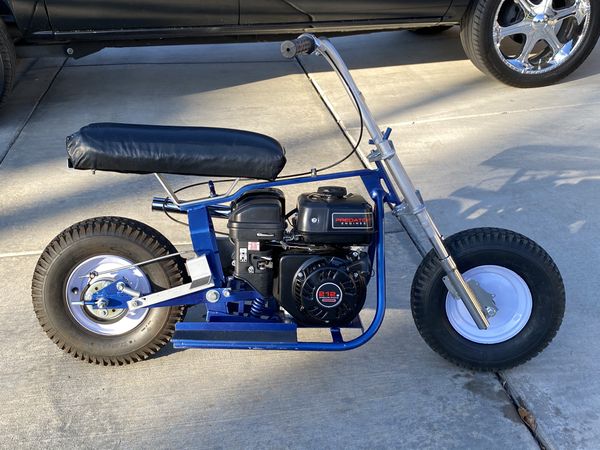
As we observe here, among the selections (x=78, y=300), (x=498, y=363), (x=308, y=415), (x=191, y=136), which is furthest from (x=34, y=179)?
(x=498, y=363)

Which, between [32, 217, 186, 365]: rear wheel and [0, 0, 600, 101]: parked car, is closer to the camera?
[32, 217, 186, 365]: rear wheel

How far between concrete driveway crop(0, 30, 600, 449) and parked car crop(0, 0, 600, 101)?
0.92 feet

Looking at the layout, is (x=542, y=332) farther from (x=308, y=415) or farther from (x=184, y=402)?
(x=184, y=402)

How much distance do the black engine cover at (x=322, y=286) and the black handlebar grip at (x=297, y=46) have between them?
2.40 ft

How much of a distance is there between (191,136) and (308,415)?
41.1 inches

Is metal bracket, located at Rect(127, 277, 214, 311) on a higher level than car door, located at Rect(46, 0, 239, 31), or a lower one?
lower

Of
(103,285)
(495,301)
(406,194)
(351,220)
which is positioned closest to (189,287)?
(103,285)

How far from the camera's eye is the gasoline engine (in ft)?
7.97

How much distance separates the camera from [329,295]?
8.24 ft

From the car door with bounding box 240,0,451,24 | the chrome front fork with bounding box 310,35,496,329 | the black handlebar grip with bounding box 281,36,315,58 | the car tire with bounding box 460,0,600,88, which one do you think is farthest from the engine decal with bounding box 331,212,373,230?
the car tire with bounding box 460,0,600,88

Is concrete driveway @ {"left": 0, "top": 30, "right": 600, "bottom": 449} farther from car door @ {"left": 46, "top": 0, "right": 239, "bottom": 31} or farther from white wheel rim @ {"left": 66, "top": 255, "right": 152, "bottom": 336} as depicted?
car door @ {"left": 46, "top": 0, "right": 239, "bottom": 31}

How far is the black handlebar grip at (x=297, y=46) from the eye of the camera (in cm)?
208

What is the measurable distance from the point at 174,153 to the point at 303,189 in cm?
163

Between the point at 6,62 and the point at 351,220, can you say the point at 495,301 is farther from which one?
the point at 6,62
